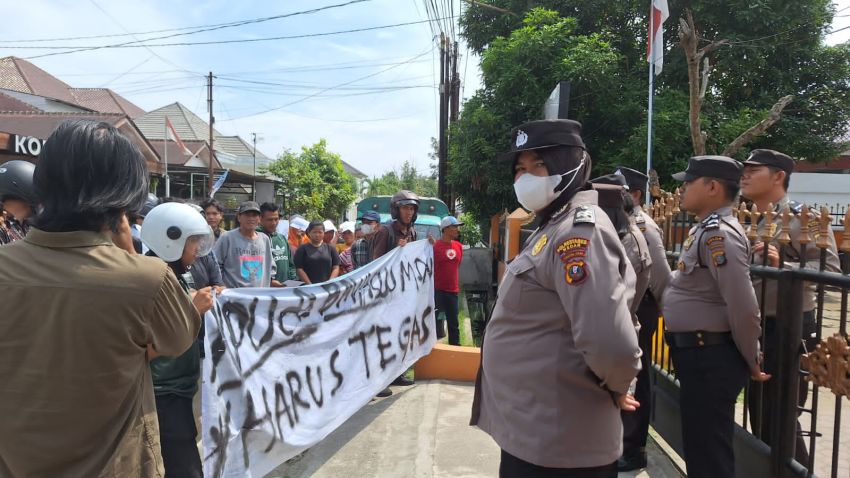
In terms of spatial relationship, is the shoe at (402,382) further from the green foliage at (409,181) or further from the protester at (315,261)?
the green foliage at (409,181)

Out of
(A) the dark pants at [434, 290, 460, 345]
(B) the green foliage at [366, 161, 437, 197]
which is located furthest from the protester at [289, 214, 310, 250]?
(B) the green foliage at [366, 161, 437, 197]

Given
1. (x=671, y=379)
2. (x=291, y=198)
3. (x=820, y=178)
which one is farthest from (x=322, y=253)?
(x=291, y=198)

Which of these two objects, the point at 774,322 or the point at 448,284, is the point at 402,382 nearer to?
the point at 448,284

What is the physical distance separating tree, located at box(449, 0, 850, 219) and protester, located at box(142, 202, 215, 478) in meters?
11.3

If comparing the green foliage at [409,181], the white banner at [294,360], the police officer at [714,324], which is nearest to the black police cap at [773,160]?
the police officer at [714,324]

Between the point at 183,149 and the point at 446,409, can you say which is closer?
the point at 446,409

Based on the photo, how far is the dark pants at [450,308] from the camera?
657 cm

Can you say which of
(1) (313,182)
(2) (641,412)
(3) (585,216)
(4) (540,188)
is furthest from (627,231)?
(1) (313,182)

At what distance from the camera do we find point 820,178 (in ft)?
60.4

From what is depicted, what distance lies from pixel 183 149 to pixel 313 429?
2825cm

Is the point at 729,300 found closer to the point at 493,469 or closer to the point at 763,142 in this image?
the point at 493,469

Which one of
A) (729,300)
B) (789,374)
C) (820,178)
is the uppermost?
(820,178)

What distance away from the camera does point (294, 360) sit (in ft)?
11.0

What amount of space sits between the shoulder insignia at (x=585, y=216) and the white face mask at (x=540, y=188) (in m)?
0.17
